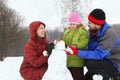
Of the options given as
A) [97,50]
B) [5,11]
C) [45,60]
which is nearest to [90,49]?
[97,50]

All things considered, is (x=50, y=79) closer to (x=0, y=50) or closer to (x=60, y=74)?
(x=60, y=74)

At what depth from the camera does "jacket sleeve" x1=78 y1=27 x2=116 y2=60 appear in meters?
4.71

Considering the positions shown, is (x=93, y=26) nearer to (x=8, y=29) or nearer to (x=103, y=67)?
(x=103, y=67)

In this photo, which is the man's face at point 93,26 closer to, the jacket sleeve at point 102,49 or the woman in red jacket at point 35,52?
the jacket sleeve at point 102,49

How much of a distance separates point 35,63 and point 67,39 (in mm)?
638

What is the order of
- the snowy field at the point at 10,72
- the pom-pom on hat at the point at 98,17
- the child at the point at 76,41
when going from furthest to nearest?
the snowy field at the point at 10,72 < the child at the point at 76,41 < the pom-pom on hat at the point at 98,17

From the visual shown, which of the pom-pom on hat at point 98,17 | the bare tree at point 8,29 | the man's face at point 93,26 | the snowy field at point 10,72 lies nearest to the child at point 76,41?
the man's face at point 93,26

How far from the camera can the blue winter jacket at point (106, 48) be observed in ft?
15.5

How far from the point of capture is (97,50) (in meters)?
→ 4.78

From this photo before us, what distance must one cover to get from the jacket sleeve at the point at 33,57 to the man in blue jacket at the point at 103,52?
22.4 inches

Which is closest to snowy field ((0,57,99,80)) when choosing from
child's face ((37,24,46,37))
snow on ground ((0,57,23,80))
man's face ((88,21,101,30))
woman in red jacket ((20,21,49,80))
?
snow on ground ((0,57,23,80))

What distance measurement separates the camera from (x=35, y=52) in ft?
17.3

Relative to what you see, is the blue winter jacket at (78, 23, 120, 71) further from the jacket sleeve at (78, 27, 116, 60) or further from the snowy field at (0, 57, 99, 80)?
the snowy field at (0, 57, 99, 80)

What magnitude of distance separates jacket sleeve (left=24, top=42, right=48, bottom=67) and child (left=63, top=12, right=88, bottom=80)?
1.39 feet
